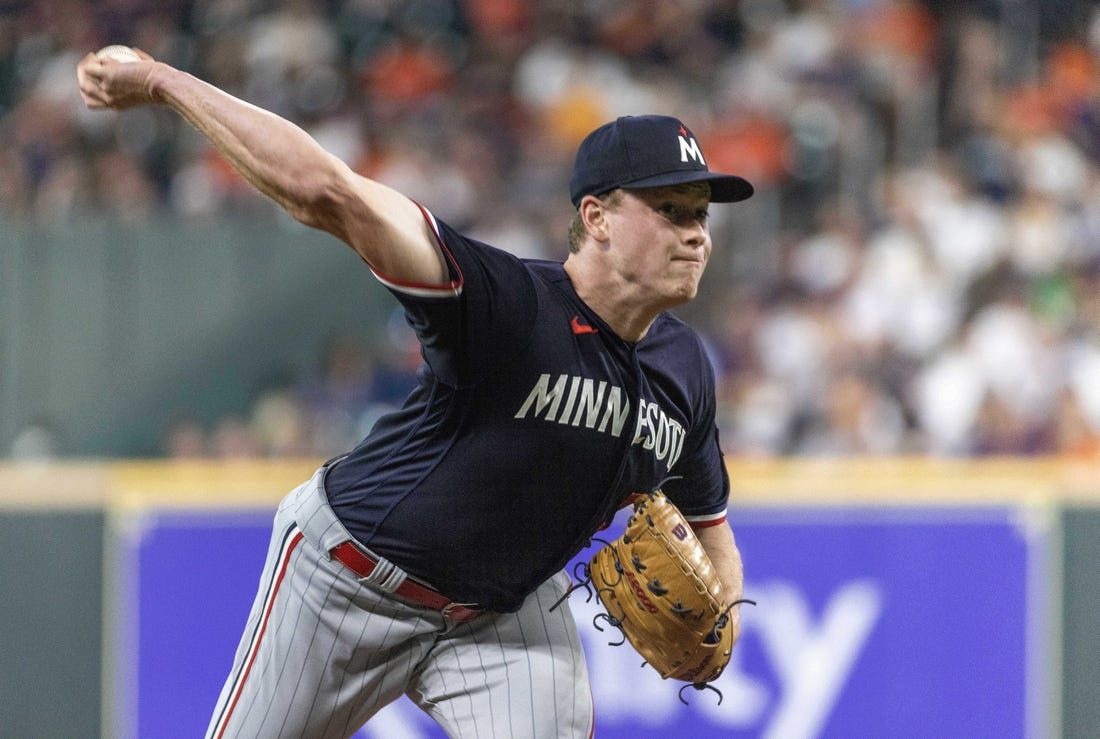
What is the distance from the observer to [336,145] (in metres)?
10.1

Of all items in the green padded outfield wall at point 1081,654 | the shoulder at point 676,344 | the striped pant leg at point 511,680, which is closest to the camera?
the striped pant leg at point 511,680

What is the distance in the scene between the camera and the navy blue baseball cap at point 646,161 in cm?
320

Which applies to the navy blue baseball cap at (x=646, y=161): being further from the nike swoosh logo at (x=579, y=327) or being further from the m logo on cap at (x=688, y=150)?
the nike swoosh logo at (x=579, y=327)

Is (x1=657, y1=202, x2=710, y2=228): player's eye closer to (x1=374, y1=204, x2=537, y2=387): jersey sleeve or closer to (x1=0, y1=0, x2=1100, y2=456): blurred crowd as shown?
Answer: (x1=374, y1=204, x2=537, y2=387): jersey sleeve

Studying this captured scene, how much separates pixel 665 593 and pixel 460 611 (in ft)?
1.63

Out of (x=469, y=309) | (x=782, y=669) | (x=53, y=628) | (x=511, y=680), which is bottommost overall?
(x=782, y=669)

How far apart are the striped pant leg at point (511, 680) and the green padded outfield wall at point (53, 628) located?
297 centimetres

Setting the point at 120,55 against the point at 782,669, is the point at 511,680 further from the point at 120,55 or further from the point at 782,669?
the point at 782,669

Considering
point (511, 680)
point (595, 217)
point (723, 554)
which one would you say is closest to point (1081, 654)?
point (723, 554)

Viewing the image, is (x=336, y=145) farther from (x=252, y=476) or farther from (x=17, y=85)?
(x=252, y=476)

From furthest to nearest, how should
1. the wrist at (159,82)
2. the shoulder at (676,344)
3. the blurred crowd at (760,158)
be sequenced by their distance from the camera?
the blurred crowd at (760,158) < the shoulder at (676,344) < the wrist at (159,82)

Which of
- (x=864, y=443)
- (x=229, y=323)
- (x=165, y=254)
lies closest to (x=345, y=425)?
(x=229, y=323)

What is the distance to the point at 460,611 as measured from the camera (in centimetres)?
337

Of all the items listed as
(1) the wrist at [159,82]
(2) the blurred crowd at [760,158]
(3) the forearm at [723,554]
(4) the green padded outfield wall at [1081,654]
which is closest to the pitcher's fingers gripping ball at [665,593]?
(3) the forearm at [723,554]
